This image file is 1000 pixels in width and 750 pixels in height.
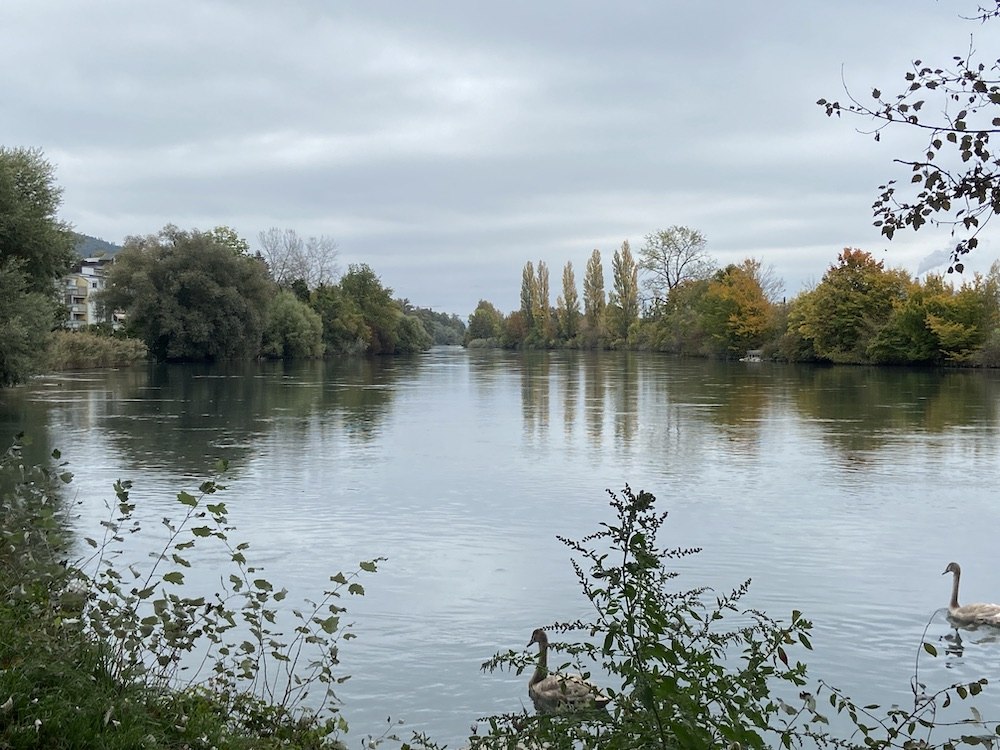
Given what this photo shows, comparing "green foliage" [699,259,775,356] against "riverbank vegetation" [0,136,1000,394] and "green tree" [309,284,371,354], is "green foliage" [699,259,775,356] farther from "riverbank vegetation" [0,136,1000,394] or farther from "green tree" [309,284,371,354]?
"green tree" [309,284,371,354]

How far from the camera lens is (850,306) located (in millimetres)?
58906

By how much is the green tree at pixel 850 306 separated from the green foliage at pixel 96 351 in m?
38.9

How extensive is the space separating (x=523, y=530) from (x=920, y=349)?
48.7 m

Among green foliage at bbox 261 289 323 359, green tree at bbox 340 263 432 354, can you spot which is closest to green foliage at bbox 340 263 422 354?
green tree at bbox 340 263 432 354

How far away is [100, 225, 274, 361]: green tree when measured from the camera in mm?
59250

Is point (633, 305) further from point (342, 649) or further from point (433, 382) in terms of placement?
point (342, 649)

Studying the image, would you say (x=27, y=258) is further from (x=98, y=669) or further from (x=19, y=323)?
(x=98, y=669)

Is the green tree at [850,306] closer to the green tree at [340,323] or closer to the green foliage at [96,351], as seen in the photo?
the green foliage at [96,351]

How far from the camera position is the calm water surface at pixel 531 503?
7.80 meters

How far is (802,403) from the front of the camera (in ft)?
101

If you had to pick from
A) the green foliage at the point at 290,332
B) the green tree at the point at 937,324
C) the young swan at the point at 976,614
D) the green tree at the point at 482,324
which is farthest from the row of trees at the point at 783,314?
the green tree at the point at 482,324

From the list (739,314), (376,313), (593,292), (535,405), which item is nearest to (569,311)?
(593,292)

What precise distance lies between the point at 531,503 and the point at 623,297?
9457 centimetres

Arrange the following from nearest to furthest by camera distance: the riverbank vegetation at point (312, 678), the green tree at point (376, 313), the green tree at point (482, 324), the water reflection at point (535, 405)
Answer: the riverbank vegetation at point (312, 678) → the water reflection at point (535, 405) → the green tree at point (376, 313) → the green tree at point (482, 324)
